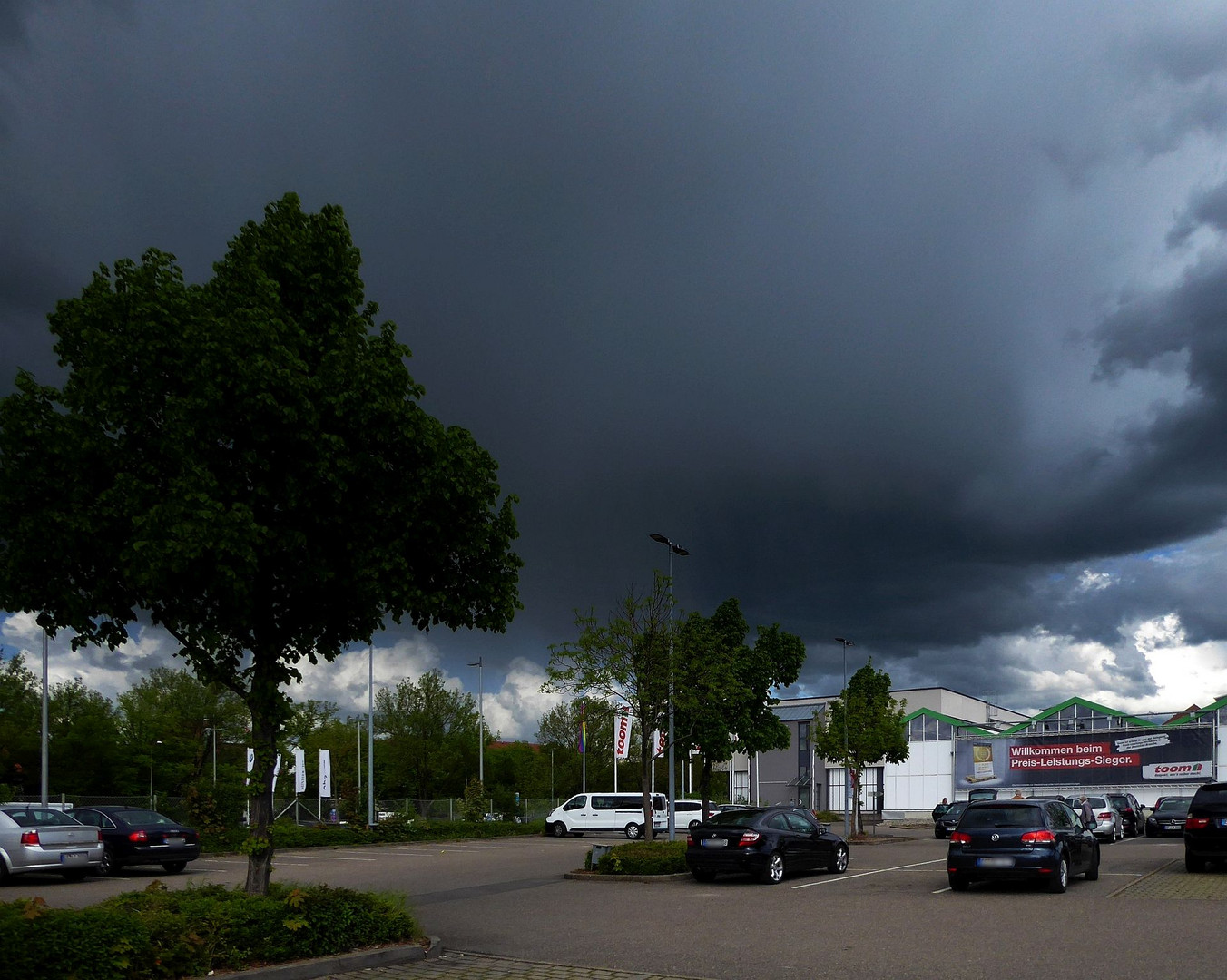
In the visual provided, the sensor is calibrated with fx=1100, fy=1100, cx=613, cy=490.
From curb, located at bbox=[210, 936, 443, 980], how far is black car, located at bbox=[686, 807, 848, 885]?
985 cm

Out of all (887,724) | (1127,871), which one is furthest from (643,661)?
(887,724)

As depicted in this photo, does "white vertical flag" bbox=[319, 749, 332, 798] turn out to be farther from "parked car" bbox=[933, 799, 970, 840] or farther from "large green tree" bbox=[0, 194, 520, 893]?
"large green tree" bbox=[0, 194, 520, 893]

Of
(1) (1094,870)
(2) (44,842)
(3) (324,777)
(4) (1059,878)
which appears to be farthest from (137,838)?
(3) (324,777)

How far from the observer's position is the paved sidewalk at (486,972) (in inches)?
409

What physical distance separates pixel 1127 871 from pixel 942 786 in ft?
156

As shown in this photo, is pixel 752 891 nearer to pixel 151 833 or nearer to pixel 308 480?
pixel 308 480

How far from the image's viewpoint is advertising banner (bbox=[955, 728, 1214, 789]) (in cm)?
5891

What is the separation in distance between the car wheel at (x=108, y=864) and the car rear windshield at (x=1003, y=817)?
57.9 ft

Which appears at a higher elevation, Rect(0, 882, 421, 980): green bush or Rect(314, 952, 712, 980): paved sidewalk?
Rect(0, 882, 421, 980): green bush

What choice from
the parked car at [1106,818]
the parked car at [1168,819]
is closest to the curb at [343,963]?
the parked car at [1106,818]

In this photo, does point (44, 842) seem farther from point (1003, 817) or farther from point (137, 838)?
point (1003, 817)

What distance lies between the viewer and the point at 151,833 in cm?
2436

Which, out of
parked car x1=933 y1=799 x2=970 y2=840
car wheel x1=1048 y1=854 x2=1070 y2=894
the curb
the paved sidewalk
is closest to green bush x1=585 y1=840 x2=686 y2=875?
car wheel x1=1048 y1=854 x2=1070 y2=894

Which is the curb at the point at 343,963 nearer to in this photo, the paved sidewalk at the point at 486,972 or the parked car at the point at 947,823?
the paved sidewalk at the point at 486,972
